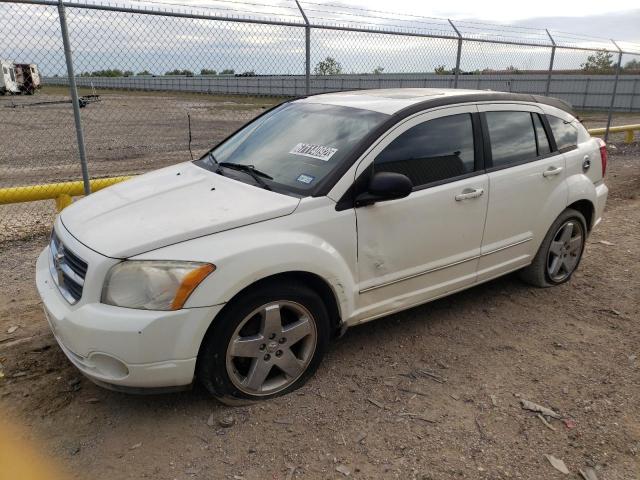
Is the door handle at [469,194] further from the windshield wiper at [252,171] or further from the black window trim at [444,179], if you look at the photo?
the windshield wiper at [252,171]

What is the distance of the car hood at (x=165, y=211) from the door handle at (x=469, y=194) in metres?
1.26

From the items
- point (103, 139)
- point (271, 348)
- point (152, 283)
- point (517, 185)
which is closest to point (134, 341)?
point (152, 283)

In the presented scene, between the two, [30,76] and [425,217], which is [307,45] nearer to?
[425,217]

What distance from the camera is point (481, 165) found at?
3867mm

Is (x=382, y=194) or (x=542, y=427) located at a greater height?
(x=382, y=194)

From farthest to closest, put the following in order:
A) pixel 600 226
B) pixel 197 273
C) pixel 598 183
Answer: pixel 600 226 → pixel 598 183 → pixel 197 273

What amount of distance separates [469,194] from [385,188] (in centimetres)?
90

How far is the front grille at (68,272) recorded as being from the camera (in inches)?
109

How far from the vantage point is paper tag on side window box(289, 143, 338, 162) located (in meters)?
3.35

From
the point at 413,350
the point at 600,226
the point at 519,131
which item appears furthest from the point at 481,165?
the point at 600,226

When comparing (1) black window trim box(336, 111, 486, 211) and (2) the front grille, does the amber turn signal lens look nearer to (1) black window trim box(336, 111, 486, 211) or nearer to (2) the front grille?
(2) the front grille

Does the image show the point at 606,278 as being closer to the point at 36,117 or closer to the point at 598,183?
the point at 598,183

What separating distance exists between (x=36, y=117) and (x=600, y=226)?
2538cm

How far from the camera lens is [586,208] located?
4.83 m
